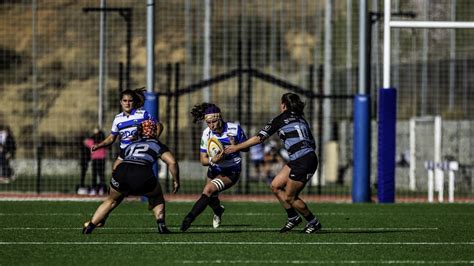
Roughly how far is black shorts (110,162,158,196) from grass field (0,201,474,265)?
0.60 metres

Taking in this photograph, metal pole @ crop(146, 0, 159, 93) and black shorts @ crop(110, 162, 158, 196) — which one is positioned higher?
metal pole @ crop(146, 0, 159, 93)

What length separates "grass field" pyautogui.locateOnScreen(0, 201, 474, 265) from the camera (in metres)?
13.2

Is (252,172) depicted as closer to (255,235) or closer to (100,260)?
(255,235)

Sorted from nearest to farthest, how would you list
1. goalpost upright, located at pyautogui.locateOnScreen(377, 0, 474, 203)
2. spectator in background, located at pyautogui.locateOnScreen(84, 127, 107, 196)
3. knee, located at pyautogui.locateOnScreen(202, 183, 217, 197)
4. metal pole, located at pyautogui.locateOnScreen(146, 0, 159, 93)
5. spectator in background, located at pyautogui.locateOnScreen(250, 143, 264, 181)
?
knee, located at pyautogui.locateOnScreen(202, 183, 217, 197) → goalpost upright, located at pyautogui.locateOnScreen(377, 0, 474, 203) → metal pole, located at pyautogui.locateOnScreen(146, 0, 159, 93) → spectator in background, located at pyautogui.locateOnScreen(84, 127, 107, 196) → spectator in background, located at pyautogui.locateOnScreen(250, 143, 264, 181)

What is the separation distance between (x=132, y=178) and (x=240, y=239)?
61.1 inches

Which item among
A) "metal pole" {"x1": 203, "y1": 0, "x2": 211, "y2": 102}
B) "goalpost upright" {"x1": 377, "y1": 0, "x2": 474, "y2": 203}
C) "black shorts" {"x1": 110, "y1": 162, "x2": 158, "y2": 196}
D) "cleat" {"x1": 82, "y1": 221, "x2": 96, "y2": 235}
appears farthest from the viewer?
"metal pole" {"x1": 203, "y1": 0, "x2": 211, "y2": 102}

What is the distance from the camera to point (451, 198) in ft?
93.2

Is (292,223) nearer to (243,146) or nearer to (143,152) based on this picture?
(243,146)

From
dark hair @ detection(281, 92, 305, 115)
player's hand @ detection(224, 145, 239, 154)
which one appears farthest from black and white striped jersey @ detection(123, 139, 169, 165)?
dark hair @ detection(281, 92, 305, 115)

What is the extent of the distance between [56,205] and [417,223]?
26.3 ft

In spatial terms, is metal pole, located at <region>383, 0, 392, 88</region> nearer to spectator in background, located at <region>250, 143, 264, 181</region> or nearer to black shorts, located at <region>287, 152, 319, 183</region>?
black shorts, located at <region>287, 152, 319, 183</region>

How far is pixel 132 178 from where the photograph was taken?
1608cm

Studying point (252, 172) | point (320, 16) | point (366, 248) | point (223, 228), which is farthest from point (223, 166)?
point (320, 16)

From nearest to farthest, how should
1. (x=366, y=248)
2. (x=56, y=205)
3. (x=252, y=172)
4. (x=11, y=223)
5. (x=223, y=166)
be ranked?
(x=366, y=248) < (x=223, y=166) < (x=11, y=223) < (x=56, y=205) < (x=252, y=172)
